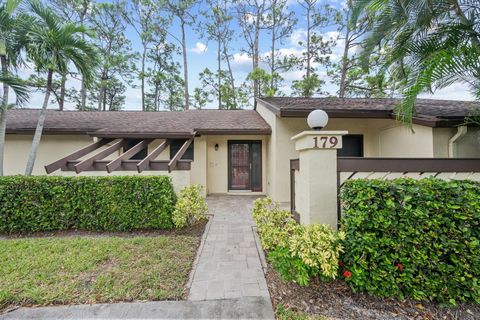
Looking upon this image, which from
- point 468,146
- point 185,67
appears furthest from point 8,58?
point 185,67

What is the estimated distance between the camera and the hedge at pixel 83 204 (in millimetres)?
5250

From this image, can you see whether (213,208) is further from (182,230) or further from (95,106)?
(95,106)

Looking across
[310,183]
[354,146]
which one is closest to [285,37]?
[354,146]

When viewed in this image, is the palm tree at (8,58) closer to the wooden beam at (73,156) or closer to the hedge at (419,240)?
the wooden beam at (73,156)

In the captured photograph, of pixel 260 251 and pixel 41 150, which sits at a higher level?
pixel 41 150

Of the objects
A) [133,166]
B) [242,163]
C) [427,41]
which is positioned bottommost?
[133,166]

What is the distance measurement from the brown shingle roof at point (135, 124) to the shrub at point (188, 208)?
337 centimetres

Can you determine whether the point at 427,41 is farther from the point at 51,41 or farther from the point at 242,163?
the point at 51,41

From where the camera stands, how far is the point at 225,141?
10164 millimetres

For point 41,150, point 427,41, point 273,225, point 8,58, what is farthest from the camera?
point 41,150

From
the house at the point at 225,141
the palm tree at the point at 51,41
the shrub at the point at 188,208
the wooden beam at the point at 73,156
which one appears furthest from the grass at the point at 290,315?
the palm tree at the point at 51,41

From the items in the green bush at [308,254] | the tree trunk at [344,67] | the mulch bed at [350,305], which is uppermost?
the tree trunk at [344,67]

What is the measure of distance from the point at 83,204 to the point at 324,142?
19.0ft

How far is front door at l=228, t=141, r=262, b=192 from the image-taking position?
10.1 meters
